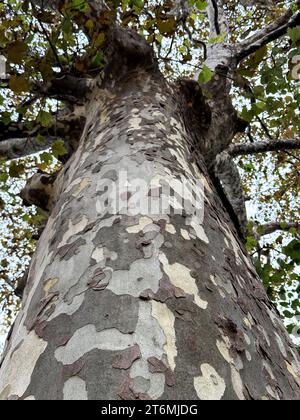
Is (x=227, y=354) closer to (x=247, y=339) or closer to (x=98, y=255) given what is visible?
(x=247, y=339)

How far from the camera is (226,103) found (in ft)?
11.8

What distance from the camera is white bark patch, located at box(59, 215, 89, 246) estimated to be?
1.42 metres

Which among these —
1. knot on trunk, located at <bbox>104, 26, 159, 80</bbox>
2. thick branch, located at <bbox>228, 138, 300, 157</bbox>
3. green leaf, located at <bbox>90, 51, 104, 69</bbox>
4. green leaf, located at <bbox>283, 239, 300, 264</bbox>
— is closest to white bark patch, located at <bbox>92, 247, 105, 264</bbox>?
green leaf, located at <bbox>90, 51, 104, 69</bbox>

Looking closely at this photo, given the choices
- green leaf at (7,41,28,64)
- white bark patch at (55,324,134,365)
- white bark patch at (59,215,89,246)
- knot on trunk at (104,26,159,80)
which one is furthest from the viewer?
knot on trunk at (104,26,159,80)

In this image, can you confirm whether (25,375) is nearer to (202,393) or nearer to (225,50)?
(202,393)

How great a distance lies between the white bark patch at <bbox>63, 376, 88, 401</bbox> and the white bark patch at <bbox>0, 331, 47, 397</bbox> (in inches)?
5.0

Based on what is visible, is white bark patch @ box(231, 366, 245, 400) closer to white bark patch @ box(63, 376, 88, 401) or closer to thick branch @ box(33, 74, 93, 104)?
white bark patch @ box(63, 376, 88, 401)

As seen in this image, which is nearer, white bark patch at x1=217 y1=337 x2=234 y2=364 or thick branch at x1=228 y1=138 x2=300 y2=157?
white bark patch at x1=217 y1=337 x2=234 y2=364

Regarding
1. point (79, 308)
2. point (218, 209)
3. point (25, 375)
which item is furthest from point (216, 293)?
point (218, 209)

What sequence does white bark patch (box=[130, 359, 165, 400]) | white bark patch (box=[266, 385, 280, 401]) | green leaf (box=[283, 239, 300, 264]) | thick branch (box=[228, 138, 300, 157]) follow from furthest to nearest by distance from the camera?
1. thick branch (box=[228, 138, 300, 157])
2. green leaf (box=[283, 239, 300, 264])
3. white bark patch (box=[266, 385, 280, 401])
4. white bark patch (box=[130, 359, 165, 400])

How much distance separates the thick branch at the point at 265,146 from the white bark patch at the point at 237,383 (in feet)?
12.5

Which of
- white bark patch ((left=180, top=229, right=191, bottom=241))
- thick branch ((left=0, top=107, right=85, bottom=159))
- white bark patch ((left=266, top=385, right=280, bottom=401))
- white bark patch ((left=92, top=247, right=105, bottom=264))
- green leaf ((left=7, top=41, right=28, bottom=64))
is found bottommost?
white bark patch ((left=266, top=385, right=280, bottom=401))

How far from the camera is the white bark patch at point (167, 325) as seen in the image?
2.98 feet
